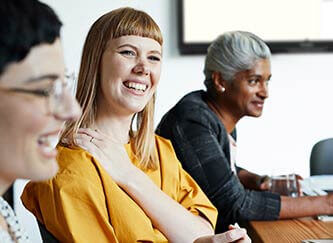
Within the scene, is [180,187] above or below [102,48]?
below

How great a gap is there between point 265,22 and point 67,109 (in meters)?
3.00

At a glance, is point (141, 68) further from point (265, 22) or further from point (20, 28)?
point (265, 22)

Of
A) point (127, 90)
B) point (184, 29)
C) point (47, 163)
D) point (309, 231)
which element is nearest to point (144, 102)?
point (127, 90)

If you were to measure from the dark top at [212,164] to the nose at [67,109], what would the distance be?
4.13 ft

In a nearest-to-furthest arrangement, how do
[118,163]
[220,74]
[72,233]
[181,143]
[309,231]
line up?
[72,233], [118,163], [309,231], [181,143], [220,74]

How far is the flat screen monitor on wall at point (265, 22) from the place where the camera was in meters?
3.68

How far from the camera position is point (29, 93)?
2.66 ft

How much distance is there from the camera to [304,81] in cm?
378

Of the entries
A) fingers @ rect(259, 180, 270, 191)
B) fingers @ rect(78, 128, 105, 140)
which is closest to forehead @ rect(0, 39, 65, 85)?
fingers @ rect(78, 128, 105, 140)

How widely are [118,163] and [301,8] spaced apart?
7.92ft

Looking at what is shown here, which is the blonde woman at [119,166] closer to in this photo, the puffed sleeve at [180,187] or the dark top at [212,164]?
the puffed sleeve at [180,187]

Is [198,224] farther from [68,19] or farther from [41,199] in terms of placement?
[68,19]

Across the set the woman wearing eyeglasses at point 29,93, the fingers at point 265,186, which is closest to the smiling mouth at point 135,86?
the woman wearing eyeglasses at point 29,93

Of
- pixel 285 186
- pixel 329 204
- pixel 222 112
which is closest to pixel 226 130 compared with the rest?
pixel 222 112
